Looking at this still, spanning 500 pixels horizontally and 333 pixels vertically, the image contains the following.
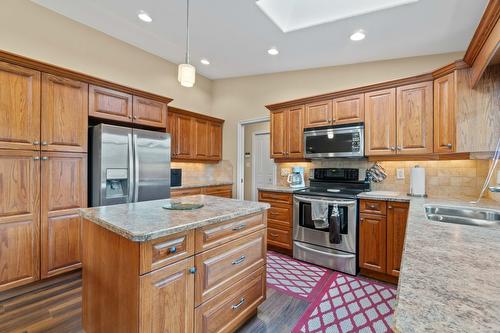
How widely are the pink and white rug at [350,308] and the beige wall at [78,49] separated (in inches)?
150

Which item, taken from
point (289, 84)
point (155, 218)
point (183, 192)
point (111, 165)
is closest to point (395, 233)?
point (155, 218)

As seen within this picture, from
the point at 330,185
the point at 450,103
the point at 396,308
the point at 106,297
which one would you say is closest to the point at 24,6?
the point at 106,297

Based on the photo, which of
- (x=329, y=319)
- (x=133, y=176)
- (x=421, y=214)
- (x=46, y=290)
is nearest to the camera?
(x=421, y=214)

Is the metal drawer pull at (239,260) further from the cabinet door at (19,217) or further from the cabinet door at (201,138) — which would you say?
the cabinet door at (201,138)

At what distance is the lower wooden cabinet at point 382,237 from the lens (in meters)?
2.44

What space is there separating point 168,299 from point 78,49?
3395 millimetres

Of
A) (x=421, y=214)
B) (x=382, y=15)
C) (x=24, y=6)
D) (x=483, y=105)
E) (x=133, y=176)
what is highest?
(x=24, y=6)

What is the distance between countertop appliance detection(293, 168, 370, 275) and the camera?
270 centimetres

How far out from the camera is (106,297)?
134 centimetres

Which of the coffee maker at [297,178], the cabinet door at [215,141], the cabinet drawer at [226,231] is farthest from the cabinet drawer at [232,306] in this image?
the cabinet door at [215,141]

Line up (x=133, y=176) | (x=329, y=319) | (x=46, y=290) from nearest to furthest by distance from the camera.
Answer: (x=329, y=319) < (x=46, y=290) < (x=133, y=176)

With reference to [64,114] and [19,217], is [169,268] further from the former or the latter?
[64,114]

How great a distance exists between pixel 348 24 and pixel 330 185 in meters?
2.04

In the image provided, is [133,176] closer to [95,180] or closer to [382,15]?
[95,180]
